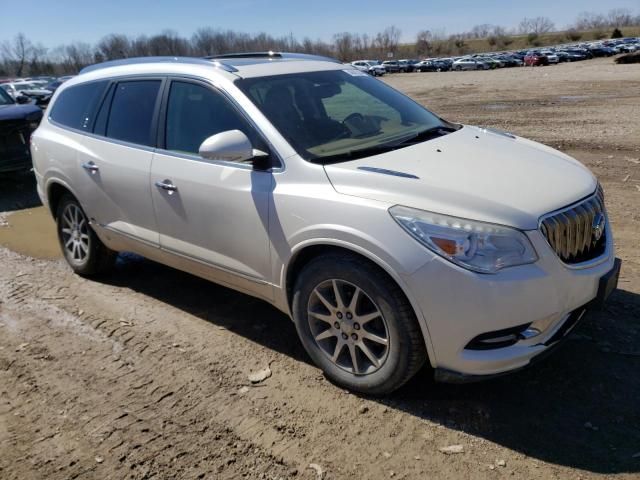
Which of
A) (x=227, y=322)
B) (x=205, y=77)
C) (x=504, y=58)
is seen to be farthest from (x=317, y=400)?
(x=504, y=58)

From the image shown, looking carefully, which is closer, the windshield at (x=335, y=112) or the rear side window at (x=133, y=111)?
the windshield at (x=335, y=112)

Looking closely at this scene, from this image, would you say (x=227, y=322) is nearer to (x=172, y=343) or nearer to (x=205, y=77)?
(x=172, y=343)

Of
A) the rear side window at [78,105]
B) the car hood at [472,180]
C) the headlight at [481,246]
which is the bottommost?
the headlight at [481,246]

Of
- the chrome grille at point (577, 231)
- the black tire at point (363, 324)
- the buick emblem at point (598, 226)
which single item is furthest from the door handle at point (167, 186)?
the buick emblem at point (598, 226)

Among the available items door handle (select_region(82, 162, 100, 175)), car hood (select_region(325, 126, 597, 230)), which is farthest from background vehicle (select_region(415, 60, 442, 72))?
car hood (select_region(325, 126, 597, 230))

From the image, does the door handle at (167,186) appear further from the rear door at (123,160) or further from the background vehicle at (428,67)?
the background vehicle at (428,67)

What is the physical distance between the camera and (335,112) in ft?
13.0

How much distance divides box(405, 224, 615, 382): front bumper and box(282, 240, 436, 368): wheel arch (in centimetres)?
3

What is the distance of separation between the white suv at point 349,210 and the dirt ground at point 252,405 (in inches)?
13.2

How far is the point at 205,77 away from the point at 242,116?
0.50 metres

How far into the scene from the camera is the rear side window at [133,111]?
423 centimetres

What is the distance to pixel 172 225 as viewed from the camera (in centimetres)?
404

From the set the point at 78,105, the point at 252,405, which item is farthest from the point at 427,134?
the point at 78,105

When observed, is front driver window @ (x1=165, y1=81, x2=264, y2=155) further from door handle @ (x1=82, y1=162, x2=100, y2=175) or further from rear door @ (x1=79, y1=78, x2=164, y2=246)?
door handle @ (x1=82, y1=162, x2=100, y2=175)
